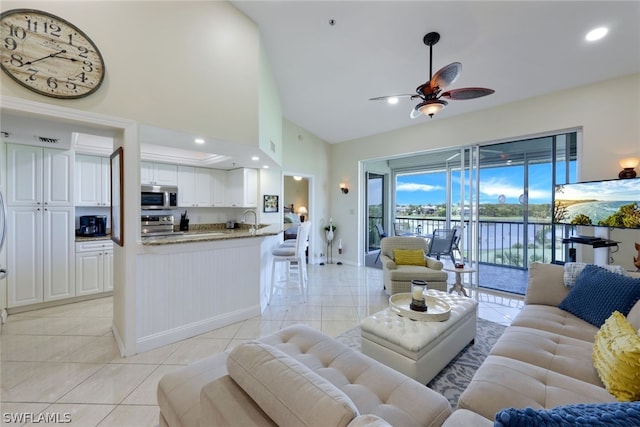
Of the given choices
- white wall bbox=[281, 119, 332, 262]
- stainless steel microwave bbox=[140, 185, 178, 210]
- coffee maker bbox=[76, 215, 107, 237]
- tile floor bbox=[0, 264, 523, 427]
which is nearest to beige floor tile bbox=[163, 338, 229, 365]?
tile floor bbox=[0, 264, 523, 427]

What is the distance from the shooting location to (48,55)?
1911 millimetres

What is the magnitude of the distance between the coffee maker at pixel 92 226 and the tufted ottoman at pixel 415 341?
418 cm

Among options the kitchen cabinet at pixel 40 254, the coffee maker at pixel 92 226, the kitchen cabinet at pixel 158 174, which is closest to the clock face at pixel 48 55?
the kitchen cabinet at pixel 40 254

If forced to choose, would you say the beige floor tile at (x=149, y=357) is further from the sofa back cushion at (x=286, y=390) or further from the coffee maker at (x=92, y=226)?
the coffee maker at (x=92, y=226)

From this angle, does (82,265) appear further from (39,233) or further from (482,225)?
(482,225)

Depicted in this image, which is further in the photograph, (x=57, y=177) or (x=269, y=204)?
(x=269, y=204)

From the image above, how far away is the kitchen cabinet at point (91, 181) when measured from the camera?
144 inches

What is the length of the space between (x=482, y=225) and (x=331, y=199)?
3.34 m

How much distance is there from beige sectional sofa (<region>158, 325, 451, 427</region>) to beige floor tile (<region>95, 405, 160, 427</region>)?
1.55 feet

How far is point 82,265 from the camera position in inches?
139

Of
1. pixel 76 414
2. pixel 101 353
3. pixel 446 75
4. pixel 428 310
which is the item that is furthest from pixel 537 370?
pixel 101 353

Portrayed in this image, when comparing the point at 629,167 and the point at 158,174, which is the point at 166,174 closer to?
the point at 158,174

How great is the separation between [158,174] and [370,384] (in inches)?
182

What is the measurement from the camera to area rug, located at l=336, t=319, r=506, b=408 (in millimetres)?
1885
